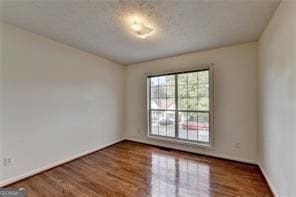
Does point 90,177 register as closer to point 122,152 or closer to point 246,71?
point 122,152

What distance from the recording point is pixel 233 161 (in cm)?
334

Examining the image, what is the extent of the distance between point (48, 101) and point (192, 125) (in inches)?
121

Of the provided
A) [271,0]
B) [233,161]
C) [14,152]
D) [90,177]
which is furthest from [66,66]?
[233,161]

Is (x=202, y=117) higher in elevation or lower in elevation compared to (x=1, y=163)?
higher

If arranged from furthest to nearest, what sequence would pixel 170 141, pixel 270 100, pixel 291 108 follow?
pixel 170 141, pixel 270 100, pixel 291 108

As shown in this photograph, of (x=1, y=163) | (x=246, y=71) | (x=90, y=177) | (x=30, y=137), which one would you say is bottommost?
(x=90, y=177)

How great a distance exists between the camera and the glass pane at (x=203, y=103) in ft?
12.2

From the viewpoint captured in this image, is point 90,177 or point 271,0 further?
point 90,177

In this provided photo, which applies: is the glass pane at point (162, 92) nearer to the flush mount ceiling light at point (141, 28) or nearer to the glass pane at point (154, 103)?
the glass pane at point (154, 103)

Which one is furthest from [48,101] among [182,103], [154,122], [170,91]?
[182,103]

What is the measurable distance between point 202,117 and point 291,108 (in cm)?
214

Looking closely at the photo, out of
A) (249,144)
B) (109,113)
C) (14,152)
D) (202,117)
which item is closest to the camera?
(14,152)

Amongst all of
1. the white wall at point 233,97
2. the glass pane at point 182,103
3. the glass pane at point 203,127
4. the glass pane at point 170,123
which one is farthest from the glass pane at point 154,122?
the glass pane at point 203,127

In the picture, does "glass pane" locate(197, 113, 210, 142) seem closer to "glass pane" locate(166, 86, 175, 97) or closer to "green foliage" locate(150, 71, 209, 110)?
"green foliage" locate(150, 71, 209, 110)
